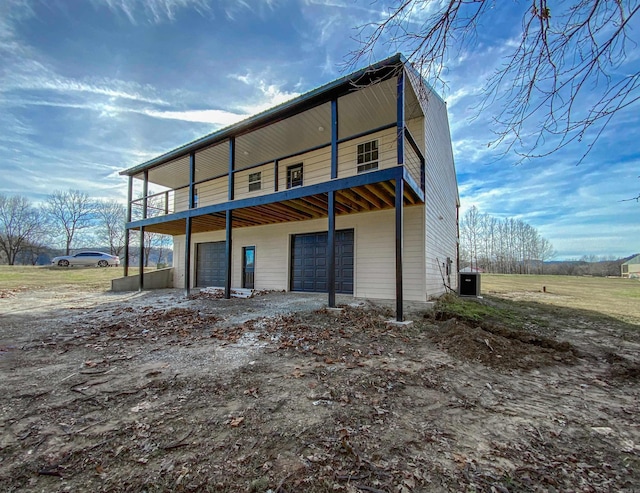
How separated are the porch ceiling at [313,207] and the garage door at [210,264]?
159 centimetres

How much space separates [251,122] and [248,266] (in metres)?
6.42

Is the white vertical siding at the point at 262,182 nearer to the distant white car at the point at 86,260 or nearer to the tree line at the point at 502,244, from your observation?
the distant white car at the point at 86,260

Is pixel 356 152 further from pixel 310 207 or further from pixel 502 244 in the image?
pixel 502 244

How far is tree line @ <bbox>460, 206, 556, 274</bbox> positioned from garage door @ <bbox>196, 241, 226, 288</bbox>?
39.5 m

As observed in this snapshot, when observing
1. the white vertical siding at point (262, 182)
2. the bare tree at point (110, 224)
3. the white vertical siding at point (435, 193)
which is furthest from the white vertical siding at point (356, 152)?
the bare tree at point (110, 224)

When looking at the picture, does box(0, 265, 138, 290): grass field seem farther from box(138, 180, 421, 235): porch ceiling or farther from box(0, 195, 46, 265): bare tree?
box(0, 195, 46, 265): bare tree

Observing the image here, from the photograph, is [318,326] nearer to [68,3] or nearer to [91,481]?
[91,481]

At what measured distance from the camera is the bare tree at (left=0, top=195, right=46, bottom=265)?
36.0m

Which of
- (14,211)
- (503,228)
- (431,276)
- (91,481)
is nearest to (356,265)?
(431,276)

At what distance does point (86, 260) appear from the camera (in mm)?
25062

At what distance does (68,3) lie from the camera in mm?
6938

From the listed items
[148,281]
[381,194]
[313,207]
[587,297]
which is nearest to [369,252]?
[381,194]

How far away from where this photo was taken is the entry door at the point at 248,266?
12391 mm

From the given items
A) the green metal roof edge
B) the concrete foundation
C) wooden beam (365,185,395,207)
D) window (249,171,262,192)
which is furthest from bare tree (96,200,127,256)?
wooden beam (365,185,395,207)
